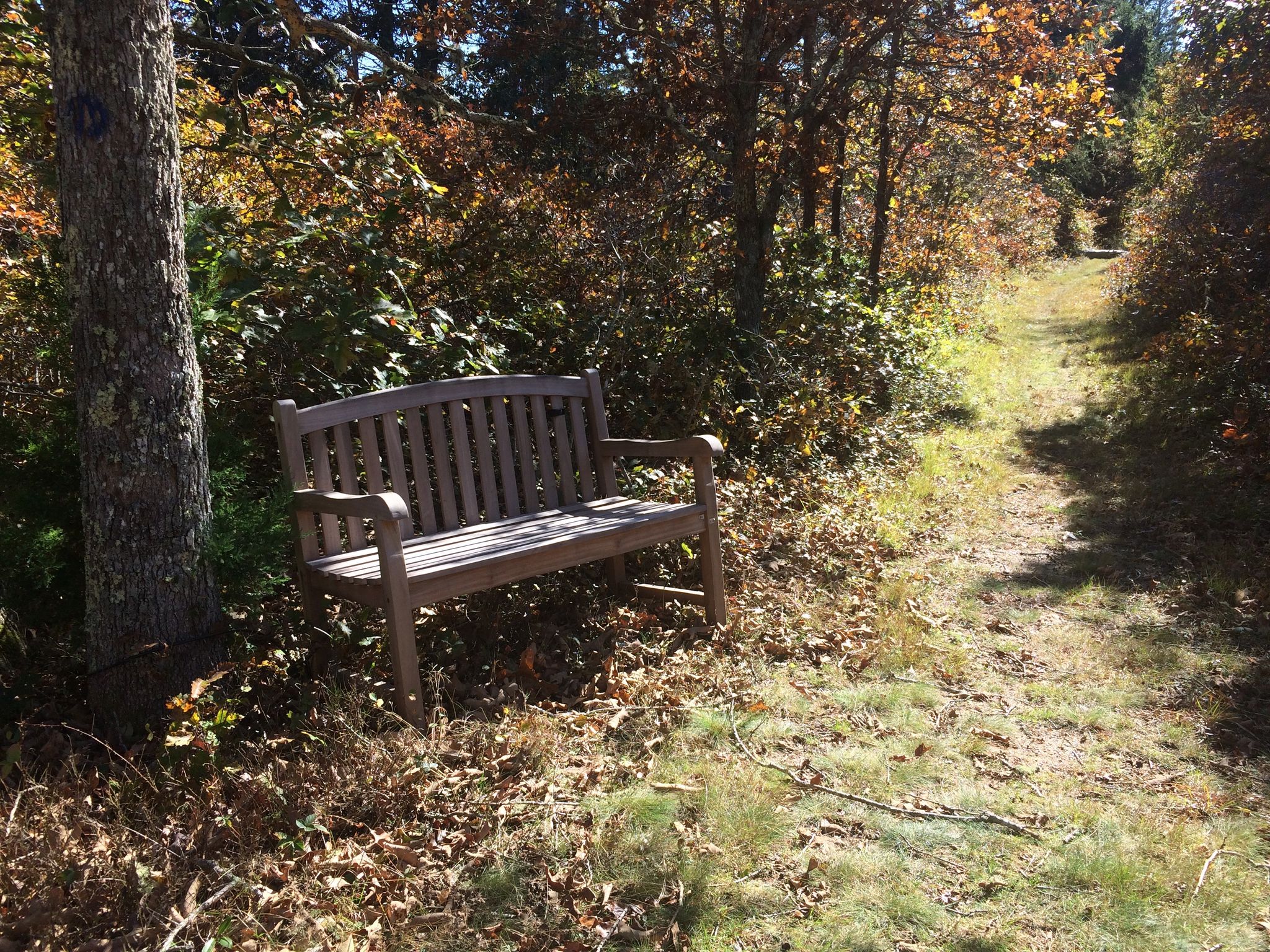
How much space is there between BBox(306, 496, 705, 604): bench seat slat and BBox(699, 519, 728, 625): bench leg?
0.08m

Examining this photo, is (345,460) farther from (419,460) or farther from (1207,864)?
(1207,864)

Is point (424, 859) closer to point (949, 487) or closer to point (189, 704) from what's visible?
point (189, 704)

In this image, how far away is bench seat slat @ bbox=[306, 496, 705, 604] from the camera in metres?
3.40

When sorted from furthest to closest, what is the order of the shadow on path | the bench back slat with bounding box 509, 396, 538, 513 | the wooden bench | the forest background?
the bench back slat with bounding box 509, 396, 538, 513
the shadow on path
the forest background
the wooden bench

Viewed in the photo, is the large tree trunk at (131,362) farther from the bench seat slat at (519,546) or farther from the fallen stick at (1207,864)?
the fallen stick at (1207,864)

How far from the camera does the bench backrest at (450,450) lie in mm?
3721

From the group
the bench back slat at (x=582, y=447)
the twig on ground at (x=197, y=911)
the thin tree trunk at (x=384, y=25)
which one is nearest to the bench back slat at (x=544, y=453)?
the bench back slat at (x=582, y=447)

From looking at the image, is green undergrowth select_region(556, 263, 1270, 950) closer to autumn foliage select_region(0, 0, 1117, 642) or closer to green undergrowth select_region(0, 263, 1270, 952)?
green undergrowth select_region(0, 263, 1270, 952)

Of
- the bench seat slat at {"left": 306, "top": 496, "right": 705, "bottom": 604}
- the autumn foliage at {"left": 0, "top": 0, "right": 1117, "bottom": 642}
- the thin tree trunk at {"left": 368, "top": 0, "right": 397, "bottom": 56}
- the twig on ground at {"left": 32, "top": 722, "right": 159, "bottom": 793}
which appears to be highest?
the thin tree trunk at {"left": 368, "top": 0, "right": 397, "bottom": 56}

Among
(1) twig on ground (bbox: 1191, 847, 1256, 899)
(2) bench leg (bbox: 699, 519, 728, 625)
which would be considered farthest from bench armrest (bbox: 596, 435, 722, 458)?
(1) twig on ground (bbox: 1191, 847, 1256, 899)

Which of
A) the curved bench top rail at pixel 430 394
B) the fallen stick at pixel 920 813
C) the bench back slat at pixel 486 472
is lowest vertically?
the fallen stick at pixel 920 813

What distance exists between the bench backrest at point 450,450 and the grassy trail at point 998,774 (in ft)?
4.59

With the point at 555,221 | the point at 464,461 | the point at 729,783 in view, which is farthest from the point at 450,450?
the point at 729,783

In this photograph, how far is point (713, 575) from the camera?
452 centimetres
